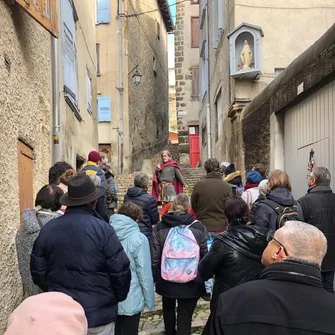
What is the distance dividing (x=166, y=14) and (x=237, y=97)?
18817mm

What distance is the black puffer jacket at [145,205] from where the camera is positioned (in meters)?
5.52

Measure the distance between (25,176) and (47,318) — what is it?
4.05m

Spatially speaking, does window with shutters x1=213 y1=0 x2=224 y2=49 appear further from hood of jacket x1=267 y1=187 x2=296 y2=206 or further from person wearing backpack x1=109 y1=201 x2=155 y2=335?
person wearing backpack x1=109 y1=201 x2=155 y2=335

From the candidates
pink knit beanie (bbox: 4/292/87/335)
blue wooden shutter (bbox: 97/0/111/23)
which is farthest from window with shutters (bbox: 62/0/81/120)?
blue wooden shutter (bbox: 97/0/111/23)

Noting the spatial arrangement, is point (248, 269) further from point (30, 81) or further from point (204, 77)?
point (204, 77)

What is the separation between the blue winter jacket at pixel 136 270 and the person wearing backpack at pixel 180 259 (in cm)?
24

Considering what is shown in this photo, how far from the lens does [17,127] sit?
484 centimetres

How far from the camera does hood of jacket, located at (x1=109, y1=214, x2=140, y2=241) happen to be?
12.3 feet

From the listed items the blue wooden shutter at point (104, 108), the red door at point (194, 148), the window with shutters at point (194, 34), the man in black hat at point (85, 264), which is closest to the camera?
the man in black hat at point (85, 264)

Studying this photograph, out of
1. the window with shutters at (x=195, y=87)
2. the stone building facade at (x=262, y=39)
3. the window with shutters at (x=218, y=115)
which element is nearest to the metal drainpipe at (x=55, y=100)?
the stone building facade at (x=262, y=39)

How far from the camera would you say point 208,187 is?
531 centimetres

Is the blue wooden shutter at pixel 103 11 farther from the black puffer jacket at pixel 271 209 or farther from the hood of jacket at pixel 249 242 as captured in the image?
the hood of jacket at pixel 249 242

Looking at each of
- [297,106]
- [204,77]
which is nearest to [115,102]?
[204,77]

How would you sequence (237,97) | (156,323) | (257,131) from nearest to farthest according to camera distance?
(156,323)
(257,131)
(237,97)
